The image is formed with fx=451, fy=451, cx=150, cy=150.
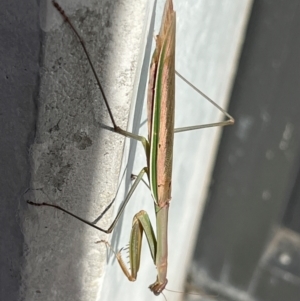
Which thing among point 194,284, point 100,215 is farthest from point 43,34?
point 194,284

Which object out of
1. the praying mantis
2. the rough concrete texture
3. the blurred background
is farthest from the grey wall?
the blurred background

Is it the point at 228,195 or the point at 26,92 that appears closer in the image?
the point at 26,92

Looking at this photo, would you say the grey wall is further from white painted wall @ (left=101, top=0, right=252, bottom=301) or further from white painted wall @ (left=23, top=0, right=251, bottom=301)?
white painted wall @ (left=101, top=0, right=252, bottom=301)

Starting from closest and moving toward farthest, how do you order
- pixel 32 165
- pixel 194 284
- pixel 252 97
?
1. pixel 32 165
2. pixel 252 97
3. pixel 194 284

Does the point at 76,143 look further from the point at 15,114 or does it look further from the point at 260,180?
the point at 260,180

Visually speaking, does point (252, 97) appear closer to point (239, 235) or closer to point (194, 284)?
point (239, 235)

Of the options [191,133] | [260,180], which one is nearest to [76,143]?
[191,133]

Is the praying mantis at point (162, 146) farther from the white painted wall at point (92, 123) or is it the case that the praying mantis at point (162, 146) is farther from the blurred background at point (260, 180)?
the blurred background at point (260, 180)

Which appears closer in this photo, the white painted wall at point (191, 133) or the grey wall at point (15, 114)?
the grey wall at point (15, 114)

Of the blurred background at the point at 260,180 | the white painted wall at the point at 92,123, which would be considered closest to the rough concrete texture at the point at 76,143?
the white painted wall at the point at 92,123
